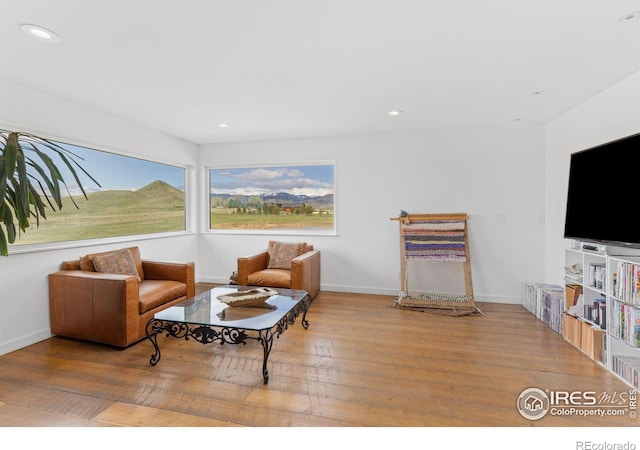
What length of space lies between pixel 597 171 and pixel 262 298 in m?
3.07

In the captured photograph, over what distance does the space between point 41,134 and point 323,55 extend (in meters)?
2.83

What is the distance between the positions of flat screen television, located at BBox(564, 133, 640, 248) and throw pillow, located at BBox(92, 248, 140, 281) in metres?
4.29

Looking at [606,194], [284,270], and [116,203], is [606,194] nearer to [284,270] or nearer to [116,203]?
[284,270]

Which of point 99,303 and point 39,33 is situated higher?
point 39,33

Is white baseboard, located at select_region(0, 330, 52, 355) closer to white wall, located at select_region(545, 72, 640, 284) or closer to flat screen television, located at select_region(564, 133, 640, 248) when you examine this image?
flat screen television, located at select_region(564, 133, 640, 248)

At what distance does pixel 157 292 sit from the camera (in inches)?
127

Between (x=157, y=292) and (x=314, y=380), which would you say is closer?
(x=314, y=380)

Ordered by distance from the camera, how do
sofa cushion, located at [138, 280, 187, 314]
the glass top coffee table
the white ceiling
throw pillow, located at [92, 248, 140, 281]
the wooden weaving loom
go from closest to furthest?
the white ceiling < the glass top coffee table < sofa cushion, located at [138, 280, 187, 314] < throw pillow, located at [92, 248, 140, 281] < the wooden weaving loom

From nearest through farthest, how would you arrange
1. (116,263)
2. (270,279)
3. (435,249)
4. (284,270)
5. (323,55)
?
1. (323,55)
2. (116,263)
3. (270,279)
4. (435,249)
5. (284,270)

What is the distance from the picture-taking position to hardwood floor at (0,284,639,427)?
6.25 ft

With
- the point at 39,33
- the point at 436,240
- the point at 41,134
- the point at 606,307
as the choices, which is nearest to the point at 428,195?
the point at 436,240

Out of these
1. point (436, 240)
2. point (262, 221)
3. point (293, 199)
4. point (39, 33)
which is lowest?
point (436, 240)

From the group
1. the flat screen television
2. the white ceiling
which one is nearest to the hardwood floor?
the flat screen television
